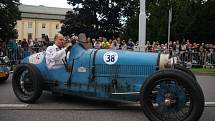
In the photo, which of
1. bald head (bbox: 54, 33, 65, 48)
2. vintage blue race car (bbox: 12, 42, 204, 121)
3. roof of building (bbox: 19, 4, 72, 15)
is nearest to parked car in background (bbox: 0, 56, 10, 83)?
vintage blue race car (bbox: 12, 42, 204, 121)

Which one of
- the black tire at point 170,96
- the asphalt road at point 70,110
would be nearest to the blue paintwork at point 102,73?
the asphalt road at point 70,110

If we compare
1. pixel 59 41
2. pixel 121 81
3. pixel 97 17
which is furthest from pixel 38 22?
pixel 121 81

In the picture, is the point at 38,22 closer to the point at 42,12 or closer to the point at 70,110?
the point at 42,12

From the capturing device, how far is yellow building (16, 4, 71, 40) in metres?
113

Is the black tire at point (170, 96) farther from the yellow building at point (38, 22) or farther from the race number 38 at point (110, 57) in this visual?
the yellow building at point (38, 22)

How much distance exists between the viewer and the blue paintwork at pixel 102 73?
7.79m

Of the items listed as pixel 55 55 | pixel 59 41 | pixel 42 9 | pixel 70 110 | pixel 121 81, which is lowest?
pixel 70 110

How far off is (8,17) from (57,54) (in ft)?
138

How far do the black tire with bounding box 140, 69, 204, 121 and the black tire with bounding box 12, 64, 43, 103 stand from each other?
8.02 feet

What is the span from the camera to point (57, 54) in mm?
8617

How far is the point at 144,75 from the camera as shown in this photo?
7773 millimetres

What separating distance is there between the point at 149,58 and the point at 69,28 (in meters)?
48.7

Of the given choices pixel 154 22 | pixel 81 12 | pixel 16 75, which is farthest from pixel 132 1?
pixel 16 75

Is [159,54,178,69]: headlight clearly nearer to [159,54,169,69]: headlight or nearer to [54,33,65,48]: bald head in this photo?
[159,54,169,69]: headlight
